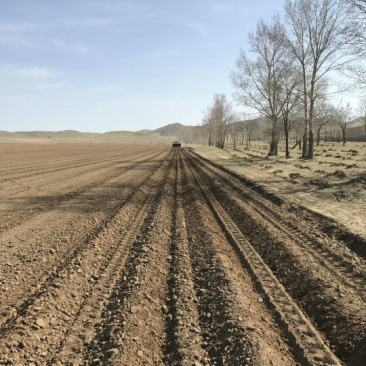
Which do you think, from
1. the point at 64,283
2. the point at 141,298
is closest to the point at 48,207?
the point at 64,283

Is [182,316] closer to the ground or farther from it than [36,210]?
closer to the ground

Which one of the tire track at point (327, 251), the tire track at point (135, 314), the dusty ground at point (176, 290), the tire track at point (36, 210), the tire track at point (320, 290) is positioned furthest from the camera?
the tire track at point (36, 210)

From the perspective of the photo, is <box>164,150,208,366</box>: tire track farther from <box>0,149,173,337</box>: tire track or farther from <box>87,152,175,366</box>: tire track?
<box>0,149,173,337</box>: tire track

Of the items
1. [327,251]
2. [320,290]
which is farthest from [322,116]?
[320,290]

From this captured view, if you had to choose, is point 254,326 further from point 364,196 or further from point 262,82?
point 262,82

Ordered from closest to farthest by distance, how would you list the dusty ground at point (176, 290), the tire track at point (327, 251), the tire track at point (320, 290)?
the dusty ground at point (176, 290)
the tire track at point (320, 290)
the tire track at point (327, 251)

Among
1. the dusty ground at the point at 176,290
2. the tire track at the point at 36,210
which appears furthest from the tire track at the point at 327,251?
the tire track at the point at 36,210

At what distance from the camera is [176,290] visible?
18.1 feet

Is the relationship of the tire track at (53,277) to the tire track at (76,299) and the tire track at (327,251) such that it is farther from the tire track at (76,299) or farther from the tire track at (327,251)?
the tire track at (327,251)

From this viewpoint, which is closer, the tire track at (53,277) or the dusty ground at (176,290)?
the dusty ground at (176,290)

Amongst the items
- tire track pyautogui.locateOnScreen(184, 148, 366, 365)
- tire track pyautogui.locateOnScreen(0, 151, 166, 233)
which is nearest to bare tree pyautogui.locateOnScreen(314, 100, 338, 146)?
tire track pyautogui.locateOnScreen(0, 151, 166, 233)

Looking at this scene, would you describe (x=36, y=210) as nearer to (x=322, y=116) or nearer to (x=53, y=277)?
(x=53, y=277)

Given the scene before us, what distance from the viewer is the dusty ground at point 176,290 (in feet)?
13.1

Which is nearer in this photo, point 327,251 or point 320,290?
point 320,290
